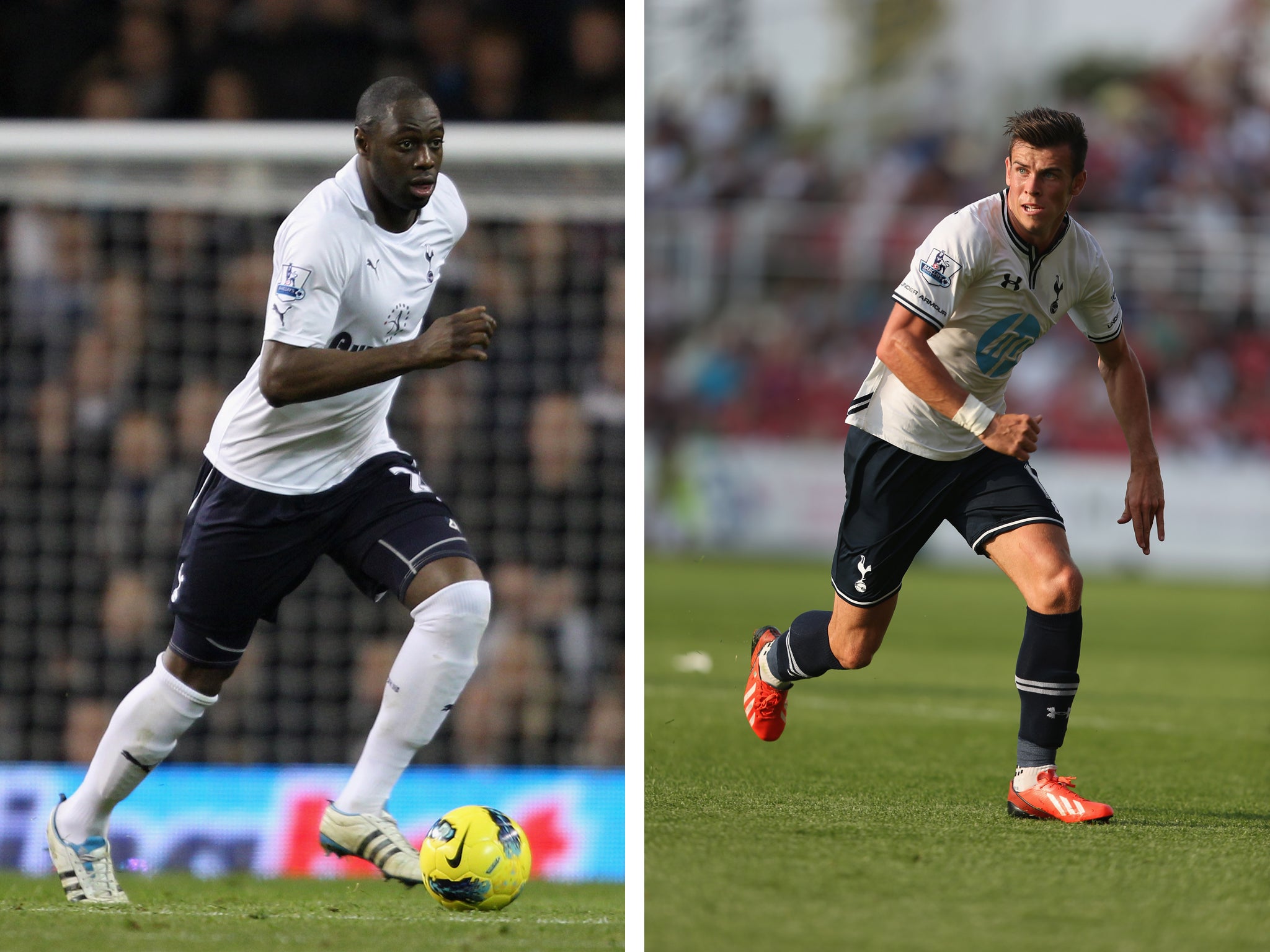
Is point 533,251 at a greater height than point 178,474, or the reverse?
point 533,251

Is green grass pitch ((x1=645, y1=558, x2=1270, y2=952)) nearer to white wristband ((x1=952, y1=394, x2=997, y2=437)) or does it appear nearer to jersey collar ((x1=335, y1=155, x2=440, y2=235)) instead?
white wristband ((x1=952, y1=394, x2=997, y2=437))

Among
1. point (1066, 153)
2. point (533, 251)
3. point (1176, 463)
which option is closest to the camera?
point (1066, 153)

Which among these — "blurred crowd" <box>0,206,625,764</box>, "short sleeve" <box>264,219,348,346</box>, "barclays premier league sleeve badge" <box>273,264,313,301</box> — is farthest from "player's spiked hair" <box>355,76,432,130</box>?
"blurred crowd" <box>0,206,625,764</box>

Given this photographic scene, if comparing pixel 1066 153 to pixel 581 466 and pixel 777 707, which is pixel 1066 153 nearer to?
pixel 777 707

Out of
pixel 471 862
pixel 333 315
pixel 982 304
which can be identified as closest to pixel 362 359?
pixel 333 315

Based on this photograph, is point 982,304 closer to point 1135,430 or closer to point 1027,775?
point 1135,430

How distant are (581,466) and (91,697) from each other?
9.38ft

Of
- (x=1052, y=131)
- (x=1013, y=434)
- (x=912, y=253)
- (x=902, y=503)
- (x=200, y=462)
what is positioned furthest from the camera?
(x=912, y=253)

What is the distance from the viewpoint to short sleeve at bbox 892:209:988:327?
4.30m

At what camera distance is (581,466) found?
347 inches

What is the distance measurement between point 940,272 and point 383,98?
1.60 meters

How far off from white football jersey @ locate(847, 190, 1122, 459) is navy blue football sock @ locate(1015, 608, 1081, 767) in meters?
0.58

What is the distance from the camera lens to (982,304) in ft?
14.8

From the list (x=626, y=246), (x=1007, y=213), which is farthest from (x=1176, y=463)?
(x=626, y=246)
